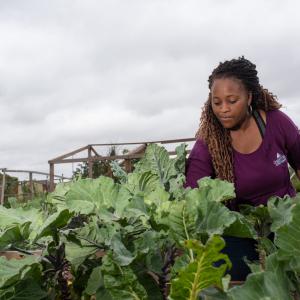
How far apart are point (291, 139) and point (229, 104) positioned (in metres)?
0.29

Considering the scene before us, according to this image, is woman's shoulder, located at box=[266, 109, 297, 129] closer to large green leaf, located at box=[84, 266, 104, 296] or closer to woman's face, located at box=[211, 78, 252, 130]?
woman's face, located at box=[211, 78, 252, 130]

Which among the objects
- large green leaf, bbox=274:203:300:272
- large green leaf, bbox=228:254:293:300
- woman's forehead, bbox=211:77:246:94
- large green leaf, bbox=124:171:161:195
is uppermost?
woman's forehead, bbox=211:77:246:94

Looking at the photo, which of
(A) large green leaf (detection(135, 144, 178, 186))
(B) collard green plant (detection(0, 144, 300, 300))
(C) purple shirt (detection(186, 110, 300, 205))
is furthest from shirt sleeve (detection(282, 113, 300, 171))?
(B) collard green plant (detection(0, 144, 300, 300))

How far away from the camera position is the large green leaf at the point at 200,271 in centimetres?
75

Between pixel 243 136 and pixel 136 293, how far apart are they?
1.12m

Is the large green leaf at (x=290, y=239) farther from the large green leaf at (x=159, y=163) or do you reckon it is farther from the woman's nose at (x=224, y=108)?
the woman's nose at (x=224, y=108)

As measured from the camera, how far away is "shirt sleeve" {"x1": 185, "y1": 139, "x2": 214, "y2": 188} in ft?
5.24

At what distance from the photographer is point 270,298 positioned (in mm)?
788

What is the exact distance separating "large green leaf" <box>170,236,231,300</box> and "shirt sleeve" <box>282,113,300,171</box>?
3.95 ft

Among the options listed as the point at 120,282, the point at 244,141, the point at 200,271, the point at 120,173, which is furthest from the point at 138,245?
the point at 244,141

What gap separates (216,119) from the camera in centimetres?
197

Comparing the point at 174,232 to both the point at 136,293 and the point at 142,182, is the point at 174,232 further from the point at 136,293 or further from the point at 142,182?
the point at 142,182

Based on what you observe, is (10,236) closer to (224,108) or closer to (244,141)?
(224,108)

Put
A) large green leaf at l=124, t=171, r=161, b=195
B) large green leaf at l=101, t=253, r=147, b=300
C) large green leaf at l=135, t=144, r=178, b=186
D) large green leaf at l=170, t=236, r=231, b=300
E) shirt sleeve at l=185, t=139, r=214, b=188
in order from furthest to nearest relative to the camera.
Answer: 1. shirt sleeve at l=185, t=139, r=214, b=188
2. large green leaf at l=135, t=144, r=178, b=186
3. large green leaf at l=124, t=171, r=161, b=195
4. large green leaf at l=101, t=253, r=147, b=300
5. large green leaf at l=170, t=236, r=231, b=300
